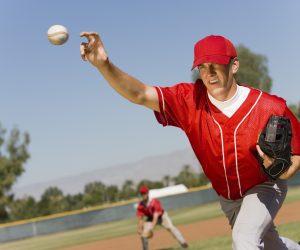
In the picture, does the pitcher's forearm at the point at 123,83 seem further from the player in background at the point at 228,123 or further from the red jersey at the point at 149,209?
the red jersey at the point at 149,209

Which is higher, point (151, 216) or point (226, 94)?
point (226, 94)

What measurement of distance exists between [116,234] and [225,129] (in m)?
16.4

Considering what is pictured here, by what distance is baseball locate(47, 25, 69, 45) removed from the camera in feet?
13.7

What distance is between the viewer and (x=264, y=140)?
12.9 ft

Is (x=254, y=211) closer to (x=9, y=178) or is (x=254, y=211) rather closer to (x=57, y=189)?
(x=9, y=178)

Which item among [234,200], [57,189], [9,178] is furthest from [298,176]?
[57,189]

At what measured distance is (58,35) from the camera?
13.7 feet

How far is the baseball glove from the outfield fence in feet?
74.9

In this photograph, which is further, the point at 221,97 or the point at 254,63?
the point at 254,63

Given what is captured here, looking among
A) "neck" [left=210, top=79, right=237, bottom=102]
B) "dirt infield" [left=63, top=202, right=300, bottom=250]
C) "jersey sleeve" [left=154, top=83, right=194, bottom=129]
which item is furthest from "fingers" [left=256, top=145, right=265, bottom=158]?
"dirt infield" [left=63, top=202, right=300, bottom=250]

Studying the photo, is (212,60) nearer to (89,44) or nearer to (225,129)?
(225,129)

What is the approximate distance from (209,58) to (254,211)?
1071 mm

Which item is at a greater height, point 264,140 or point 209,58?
point 209,58

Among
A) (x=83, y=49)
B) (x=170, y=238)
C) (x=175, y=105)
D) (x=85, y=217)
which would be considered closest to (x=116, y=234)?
(x=170, y=238)
